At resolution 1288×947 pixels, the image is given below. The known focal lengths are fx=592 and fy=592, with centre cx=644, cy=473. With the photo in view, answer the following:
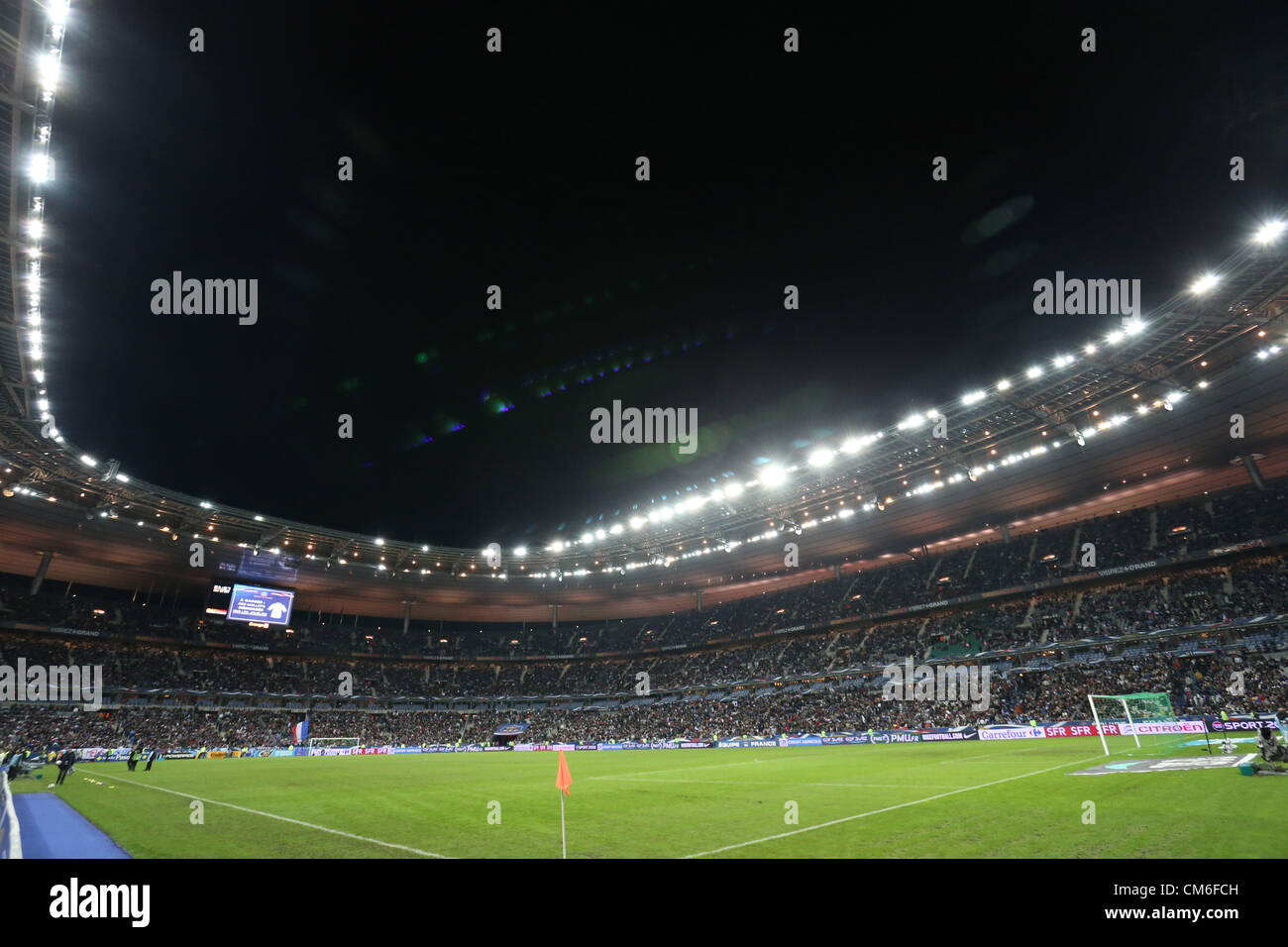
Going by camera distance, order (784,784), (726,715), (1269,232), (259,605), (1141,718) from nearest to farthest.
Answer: (784,784) < (1269,232) < (1141,718) < (259,605) < (726,715)

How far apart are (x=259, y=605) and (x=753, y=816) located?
49.1 m

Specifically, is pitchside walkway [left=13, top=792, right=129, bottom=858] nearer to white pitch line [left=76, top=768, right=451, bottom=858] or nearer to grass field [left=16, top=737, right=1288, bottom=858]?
grass field [left=16, top=737, right=1288, bottom=858]

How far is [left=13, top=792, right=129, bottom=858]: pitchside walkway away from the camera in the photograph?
28.6 ft

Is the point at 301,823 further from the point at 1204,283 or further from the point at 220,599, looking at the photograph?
the point at 220,599

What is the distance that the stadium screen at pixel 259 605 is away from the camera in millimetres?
45844

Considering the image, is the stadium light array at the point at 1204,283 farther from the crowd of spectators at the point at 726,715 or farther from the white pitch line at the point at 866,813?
the crowd of spectators at the point at 726,715

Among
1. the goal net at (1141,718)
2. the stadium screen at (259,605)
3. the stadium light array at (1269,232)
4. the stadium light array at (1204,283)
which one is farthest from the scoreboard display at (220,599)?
the stadium light array at (1269,232)

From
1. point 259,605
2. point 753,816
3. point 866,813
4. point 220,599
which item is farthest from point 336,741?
point 866,813

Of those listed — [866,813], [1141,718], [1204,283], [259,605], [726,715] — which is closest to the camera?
[866,813]

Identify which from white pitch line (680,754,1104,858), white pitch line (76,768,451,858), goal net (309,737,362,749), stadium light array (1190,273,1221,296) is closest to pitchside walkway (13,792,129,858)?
white pitch line (76,768,451,858)

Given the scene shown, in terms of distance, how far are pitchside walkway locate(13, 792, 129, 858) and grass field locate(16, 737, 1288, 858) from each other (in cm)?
32

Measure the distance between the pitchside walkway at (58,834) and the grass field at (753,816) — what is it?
0.32m

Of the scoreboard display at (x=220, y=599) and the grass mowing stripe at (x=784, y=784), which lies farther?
the scoreboard display at (x=220, y=599)

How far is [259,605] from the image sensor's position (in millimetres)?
46969
